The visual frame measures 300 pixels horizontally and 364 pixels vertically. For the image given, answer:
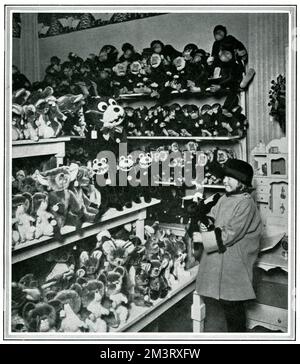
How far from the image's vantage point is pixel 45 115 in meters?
1.56

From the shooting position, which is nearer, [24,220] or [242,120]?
[24,220]

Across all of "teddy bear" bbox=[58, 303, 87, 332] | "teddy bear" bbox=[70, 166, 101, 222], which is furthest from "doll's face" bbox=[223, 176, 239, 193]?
"teddy bear" bbox=[58, 303, 87, 332]

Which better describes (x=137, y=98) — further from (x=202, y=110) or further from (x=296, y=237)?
(x=296, y=237)

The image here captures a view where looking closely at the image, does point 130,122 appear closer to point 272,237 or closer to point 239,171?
point 239,171

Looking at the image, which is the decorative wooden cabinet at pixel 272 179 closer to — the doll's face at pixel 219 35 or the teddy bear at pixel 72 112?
the doll's face at pixel 219 35

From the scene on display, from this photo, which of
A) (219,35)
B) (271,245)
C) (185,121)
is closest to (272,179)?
(271,245)

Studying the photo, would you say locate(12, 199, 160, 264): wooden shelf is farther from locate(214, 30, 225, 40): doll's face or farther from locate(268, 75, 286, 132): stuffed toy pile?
locate(214, 30, 225, 40): doll's face

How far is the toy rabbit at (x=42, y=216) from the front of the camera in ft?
4.75

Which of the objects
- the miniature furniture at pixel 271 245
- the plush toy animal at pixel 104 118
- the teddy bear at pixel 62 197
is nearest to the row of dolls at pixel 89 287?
the teddy bear at pixel 62 197

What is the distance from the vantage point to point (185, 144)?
5.62 feet

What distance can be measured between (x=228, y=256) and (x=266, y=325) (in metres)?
0.27

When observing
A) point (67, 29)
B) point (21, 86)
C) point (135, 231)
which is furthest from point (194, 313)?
point (67, 29)

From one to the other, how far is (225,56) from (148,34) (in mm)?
294

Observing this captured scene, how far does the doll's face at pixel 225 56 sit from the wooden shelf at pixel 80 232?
0.57 m
